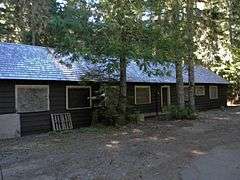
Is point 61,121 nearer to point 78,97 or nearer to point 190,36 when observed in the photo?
point 78,97

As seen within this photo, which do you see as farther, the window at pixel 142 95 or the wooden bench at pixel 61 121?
the window at pixel 142 95

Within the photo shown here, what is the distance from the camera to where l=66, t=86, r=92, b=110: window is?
66.4ft

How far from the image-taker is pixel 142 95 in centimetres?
2539

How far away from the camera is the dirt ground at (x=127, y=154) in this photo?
31.3ft

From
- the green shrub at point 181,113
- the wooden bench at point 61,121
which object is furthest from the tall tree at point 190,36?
the wooden bench at point 61,121

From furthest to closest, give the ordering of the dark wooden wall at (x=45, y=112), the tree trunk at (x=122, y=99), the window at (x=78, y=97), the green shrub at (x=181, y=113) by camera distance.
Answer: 1. the green shrub at (x=181, y=113)
2. the window at (x=78, y=97)
3. the tree trunk at (x=122, y=99)
4. the dark wooden wall at (x=45, y=112)

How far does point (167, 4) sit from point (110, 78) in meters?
5.10

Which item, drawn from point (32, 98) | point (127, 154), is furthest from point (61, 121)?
point (127, 154)

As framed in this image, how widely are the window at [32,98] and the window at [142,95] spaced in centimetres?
704

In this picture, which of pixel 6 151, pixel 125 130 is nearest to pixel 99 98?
pixel 125 130

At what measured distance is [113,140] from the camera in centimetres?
1500

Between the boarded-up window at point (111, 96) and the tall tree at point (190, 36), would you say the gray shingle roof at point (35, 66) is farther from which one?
the tall tree at point (190, 36)

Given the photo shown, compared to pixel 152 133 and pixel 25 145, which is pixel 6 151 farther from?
pixel 152 133

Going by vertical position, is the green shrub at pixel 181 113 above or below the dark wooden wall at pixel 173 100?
below
